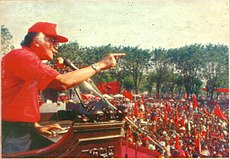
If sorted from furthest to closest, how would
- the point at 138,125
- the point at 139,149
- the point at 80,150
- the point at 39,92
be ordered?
the point at 138,125 → the point at 139,149 → the point at 39,92 → the point at 80,150

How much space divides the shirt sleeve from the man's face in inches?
9.3

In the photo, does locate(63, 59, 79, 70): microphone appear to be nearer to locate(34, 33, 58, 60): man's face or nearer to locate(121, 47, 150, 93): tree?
locate(34, 33, 58, 60): man's face

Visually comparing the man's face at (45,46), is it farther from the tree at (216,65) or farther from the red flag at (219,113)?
the red flag at (219,113)

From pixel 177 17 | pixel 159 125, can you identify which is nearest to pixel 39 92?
pixel 159 125

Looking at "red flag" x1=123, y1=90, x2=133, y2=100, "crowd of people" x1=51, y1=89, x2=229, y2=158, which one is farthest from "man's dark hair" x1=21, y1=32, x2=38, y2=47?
"red flag" x1=123, y1=90, x2=133, y2=100

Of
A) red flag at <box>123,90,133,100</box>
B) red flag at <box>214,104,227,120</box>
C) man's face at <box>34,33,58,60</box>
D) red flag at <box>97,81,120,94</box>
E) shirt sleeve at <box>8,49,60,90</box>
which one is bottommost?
red flag at <box>214,104,227,120</box>

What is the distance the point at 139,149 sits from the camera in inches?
201

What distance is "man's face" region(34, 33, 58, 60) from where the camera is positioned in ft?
15.5

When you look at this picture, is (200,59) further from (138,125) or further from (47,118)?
(47,118)

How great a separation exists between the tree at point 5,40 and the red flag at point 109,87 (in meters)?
1.64

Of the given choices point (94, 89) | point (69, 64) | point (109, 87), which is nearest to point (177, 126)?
point (109, 87)

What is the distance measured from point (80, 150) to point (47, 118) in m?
0.90

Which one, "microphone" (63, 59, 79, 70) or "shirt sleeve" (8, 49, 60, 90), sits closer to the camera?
"shirt sleeve" (8, 49, 60, 90)

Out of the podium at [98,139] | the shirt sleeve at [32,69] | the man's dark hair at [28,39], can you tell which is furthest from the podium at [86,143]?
the man's dark hair at [28,39]
